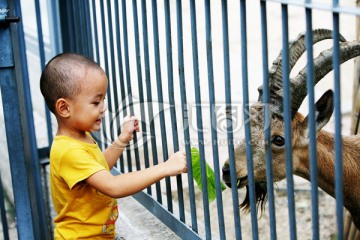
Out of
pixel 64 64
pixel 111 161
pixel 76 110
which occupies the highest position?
pixel 64 64

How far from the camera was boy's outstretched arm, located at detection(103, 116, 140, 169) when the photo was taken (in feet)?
10.5

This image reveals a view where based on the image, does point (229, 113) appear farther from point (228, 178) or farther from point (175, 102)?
point (175, 102)

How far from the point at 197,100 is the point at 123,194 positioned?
1.84ft

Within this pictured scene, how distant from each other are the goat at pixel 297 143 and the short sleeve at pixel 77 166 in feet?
3.12

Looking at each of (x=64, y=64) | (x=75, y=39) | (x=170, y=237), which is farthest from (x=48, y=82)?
(x=75, y=39)

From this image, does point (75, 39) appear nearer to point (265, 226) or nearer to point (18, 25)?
point (18, 25)

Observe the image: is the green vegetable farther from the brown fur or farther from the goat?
the brown fur

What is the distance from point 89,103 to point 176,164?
1.67ft

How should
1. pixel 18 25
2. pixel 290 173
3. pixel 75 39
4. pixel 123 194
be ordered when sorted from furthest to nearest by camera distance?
pixel 75 39, pixel 18 25, pixel 123 194, pixel 290 173

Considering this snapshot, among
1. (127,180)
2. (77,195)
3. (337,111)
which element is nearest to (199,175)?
(127,180)

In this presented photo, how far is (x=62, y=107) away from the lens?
108 inches

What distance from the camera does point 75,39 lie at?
14.2 ft

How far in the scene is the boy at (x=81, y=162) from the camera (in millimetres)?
2672

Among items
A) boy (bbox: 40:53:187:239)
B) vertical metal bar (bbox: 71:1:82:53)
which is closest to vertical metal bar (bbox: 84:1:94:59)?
vertical metal bar (bbox: 71:1:82:53)
